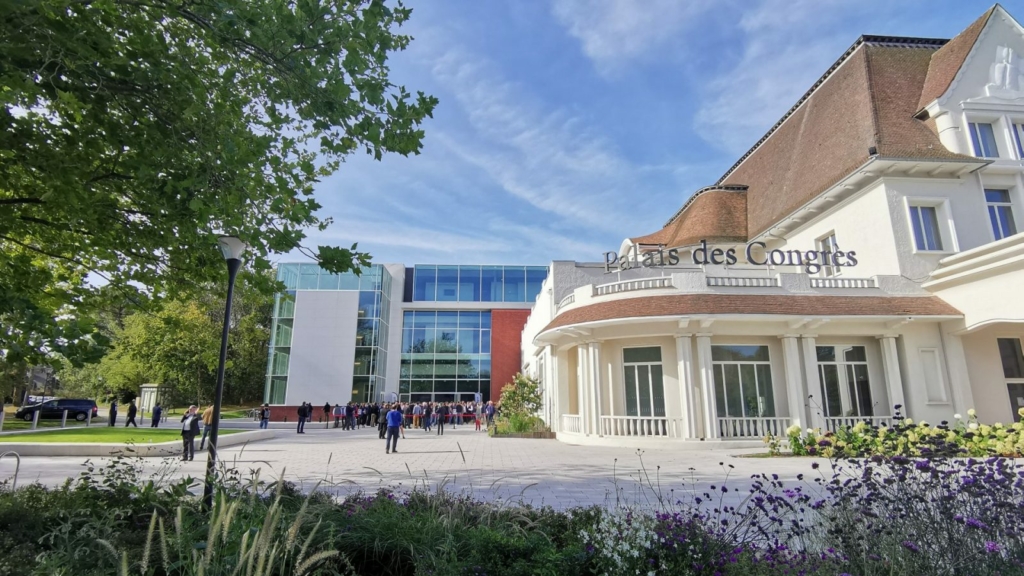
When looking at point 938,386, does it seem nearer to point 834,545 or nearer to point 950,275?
point 950,275

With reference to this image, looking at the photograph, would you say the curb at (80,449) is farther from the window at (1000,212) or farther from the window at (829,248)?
the window at (1000,212)

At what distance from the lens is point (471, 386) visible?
4500 centimetres

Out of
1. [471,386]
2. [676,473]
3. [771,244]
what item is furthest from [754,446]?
[471,386]

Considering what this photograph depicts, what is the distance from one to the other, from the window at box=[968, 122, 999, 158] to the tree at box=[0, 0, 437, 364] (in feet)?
74.4

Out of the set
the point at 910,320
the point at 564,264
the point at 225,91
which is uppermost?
the point at 564,264

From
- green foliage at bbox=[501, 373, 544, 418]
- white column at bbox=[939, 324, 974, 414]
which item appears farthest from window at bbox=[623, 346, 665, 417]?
white column at bbox=[939, 324, 974, 414]

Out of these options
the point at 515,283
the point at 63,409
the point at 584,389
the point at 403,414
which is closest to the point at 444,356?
the point at 515,283

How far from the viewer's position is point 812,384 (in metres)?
16.6

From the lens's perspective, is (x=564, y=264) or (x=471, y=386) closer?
(x=564, y=264)

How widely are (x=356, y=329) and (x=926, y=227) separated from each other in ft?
114

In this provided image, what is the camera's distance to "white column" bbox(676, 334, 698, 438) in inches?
637

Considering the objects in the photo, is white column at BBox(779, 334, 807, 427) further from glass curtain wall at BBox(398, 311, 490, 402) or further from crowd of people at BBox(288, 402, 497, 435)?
glass curtain wall at BBox(398, 311, 490, 402)

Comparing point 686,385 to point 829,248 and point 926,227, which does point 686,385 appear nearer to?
point 829,248

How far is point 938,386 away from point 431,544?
19118mm
